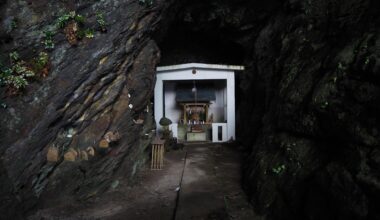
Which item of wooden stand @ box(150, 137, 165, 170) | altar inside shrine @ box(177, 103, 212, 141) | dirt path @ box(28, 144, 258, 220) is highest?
altar inside shrine @ box(177, 103, 212, 141)

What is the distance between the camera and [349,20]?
5914 millimetres

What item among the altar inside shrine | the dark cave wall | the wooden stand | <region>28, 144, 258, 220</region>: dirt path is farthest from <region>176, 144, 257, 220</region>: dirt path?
the altar inside shrine

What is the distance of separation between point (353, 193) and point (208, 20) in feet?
34.8

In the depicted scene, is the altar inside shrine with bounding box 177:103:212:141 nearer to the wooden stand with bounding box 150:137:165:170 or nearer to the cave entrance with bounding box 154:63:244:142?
the cave entrance with bounding box 154:63:244:142

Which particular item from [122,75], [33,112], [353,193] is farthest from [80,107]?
[353,193]

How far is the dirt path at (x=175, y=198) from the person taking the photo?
604 cm

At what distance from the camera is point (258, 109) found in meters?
10.6

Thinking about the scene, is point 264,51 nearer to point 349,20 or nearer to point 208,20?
point 208,20

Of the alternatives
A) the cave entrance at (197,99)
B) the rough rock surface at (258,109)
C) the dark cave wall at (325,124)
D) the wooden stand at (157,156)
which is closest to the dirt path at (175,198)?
the wooden stand at (157,156)

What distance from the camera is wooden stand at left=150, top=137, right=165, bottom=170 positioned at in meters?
9.12

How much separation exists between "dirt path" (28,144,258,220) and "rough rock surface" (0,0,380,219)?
33 cm

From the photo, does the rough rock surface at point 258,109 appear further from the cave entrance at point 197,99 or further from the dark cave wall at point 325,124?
the cave entrance at point 197,99

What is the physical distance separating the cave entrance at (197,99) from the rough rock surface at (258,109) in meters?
2.42

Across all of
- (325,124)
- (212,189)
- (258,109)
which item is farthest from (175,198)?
(258,109)
